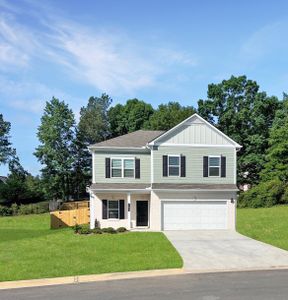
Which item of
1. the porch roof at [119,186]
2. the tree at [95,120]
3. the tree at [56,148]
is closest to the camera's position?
the porch roof at [119,186]

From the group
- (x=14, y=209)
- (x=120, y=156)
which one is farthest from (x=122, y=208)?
(x=14, y=209)

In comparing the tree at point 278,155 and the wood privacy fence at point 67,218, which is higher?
the tree at point 278,155

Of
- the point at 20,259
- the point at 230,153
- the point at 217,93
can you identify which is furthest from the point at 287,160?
the point at 20,259

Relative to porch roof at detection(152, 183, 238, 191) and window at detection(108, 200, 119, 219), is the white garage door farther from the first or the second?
window at detection(108, 200, 119, 219)

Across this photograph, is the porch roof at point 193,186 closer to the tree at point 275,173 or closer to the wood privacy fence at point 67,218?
the wood privacy fence at point 67,218

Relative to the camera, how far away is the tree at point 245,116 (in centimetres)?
5534

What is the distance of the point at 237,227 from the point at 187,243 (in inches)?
339

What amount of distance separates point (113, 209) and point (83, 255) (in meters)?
12.4

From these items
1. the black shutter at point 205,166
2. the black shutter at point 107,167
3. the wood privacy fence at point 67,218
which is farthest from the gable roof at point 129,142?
the wood privacy fence at point 67,218

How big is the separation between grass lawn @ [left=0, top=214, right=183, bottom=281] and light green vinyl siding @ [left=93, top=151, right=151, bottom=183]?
5.92 meters

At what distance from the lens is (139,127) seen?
6800 cm

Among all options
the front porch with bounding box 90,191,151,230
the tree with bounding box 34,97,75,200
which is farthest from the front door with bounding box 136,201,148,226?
the tree with bounding box 34,97,75,200

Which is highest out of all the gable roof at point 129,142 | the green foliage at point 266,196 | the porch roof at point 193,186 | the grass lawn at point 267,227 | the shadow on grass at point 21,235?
the gable roof at point 129,142

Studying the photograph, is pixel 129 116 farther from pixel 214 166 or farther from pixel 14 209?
pixel 214 166
